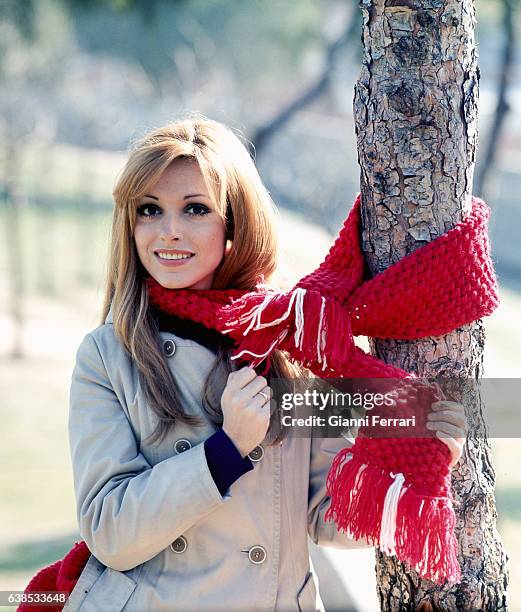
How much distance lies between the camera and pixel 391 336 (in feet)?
6.42

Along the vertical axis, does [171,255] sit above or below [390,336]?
above

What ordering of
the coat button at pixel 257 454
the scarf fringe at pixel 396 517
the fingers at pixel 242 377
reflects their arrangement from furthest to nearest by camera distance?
the coat button at pixel 257 454
the fingers at pixel 242 377
the scarf fringe at pixel 396 517

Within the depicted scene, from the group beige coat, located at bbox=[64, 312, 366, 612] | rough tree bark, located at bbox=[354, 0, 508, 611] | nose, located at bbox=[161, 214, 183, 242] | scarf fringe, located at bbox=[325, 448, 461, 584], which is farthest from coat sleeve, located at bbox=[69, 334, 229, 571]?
rough tree bark, located at bbox=[354, 0, 508, 611]

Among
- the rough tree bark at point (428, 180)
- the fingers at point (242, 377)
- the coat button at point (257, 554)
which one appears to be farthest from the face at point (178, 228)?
the coat button at point (257, 554)

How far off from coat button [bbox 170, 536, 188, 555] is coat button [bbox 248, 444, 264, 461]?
0.78 feet

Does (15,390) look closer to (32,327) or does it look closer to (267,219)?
(32,327)

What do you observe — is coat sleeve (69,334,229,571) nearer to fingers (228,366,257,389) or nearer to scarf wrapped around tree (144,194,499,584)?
fingers (228,366,257,389)

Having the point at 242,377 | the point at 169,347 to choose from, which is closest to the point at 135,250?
the point at 169,347

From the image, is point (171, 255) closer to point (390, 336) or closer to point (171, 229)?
point (171, 229)

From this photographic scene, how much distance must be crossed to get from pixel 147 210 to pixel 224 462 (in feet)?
2.10

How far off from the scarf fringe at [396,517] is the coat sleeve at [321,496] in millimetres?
177

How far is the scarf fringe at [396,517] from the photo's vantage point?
179 centimetres

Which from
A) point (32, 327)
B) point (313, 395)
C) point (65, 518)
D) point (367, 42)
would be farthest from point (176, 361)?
point (32, 327)

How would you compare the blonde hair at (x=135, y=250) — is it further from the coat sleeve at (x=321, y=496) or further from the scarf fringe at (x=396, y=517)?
the scarf fringe at (x=396, y=517)
